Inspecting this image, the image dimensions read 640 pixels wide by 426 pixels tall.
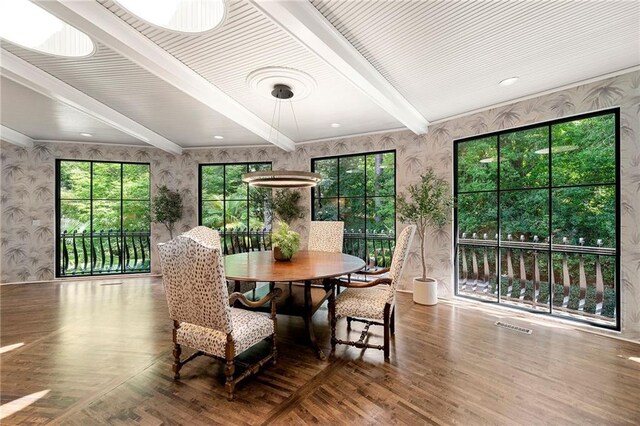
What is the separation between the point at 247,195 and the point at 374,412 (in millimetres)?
5090

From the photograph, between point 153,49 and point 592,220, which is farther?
point 592,220

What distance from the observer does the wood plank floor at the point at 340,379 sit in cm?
182

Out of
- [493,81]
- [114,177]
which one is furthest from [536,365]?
[114,177]

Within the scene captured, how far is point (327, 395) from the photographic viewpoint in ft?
6.58

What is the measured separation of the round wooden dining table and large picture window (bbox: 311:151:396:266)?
2017 mm

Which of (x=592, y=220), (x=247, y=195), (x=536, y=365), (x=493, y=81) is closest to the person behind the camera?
(x=536, y=365)

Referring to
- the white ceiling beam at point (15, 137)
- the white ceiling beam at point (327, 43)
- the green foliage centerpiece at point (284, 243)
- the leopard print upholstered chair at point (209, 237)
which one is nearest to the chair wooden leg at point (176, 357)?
the leopard print upholstered chair at point (209, 237)

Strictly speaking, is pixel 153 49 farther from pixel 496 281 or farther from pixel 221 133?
pixel 496 281

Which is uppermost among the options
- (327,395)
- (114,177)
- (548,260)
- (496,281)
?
(114,177)

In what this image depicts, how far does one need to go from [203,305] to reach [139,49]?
254 cm

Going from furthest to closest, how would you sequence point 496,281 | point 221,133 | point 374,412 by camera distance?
point 221,133 → point 496,281 → point 374,412

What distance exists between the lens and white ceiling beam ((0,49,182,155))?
9.95 ft

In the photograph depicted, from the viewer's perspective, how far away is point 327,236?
414 centimetres

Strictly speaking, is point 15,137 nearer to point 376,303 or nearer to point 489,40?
point 376,303
